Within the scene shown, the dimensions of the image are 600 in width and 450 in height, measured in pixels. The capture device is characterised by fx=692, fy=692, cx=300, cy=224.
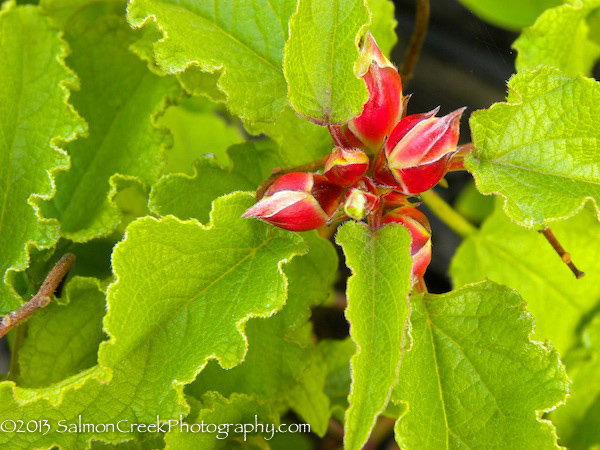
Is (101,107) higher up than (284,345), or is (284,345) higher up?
(101,107)

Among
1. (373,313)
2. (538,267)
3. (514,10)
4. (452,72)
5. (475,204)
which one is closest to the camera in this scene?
(373,313)

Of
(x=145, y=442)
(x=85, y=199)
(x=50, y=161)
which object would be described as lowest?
(x=145, y=442)

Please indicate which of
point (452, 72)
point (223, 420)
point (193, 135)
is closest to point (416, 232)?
point (223, 420)

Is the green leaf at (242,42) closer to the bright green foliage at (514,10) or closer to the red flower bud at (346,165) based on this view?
the red flower bud at (346,165)

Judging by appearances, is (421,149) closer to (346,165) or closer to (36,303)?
(346,165)

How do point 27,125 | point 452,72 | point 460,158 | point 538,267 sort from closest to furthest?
point 460,158 < point 27,125 < point 538,267 < point 452,72

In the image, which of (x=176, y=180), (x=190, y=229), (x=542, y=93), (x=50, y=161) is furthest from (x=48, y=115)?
(x=542, y=93)

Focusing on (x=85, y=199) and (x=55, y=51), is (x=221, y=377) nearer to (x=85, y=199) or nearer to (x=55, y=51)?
(x=85, y=199)
